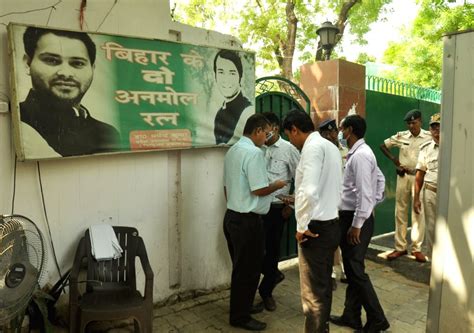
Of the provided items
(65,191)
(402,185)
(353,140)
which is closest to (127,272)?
(65,191)

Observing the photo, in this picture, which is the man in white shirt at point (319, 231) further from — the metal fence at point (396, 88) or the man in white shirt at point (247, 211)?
the metal fence at point (396, 88)

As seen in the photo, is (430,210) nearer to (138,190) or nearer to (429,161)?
(429,161)

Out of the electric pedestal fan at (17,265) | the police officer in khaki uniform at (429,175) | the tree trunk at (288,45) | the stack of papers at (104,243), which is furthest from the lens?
the tree trunk at (288,45)

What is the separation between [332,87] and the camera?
16.2 ft

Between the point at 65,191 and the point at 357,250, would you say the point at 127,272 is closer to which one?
the point at 65,191

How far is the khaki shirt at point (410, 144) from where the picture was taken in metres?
4.88

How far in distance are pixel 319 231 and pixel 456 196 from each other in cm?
89

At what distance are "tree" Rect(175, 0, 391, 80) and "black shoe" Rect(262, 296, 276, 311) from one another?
10680mm

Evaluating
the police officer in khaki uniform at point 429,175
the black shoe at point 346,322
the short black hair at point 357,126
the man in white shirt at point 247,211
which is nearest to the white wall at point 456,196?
the short black hair at point 357,126

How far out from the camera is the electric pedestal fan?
7.58ft

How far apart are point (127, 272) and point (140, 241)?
276mm

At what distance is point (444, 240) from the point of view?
2.45m

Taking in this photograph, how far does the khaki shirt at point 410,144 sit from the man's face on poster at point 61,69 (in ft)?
12.8

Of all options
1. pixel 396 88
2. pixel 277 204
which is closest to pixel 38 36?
pixel 277 204
